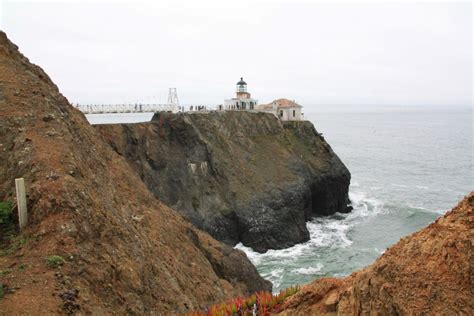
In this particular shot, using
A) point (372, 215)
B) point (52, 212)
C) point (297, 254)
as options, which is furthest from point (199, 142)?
point (52, 212)

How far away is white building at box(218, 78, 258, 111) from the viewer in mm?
63094

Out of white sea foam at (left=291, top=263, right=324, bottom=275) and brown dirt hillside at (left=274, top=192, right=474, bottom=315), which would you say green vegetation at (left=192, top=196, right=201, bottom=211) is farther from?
brown dirt hillside at (left=274, top=192, right=474, bottom=315)

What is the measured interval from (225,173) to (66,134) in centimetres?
2687

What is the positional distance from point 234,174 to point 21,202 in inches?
1245

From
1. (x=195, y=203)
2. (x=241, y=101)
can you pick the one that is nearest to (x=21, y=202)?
(x=195, y=203)

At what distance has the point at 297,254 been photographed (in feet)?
124

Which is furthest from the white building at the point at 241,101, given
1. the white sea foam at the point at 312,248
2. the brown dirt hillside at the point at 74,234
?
the brown dirt hillside at the point at 74,234

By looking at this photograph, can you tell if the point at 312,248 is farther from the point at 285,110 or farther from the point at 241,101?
the point at 241,101

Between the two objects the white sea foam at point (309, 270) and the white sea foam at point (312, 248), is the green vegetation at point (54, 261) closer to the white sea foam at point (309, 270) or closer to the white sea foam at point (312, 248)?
the white sea foam at point (312, 248)

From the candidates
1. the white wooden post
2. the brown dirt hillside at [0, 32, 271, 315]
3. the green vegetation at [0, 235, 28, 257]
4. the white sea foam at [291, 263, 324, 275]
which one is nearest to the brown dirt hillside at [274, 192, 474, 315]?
the brown dirt hillside at [0, 32, 271, 315]

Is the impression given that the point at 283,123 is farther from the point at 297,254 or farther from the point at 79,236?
the point at 79,236

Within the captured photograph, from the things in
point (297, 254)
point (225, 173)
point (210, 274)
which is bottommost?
point (297, 254)

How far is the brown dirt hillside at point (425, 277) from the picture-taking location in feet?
20.9

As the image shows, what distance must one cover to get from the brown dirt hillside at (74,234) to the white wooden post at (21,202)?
0.24 m
